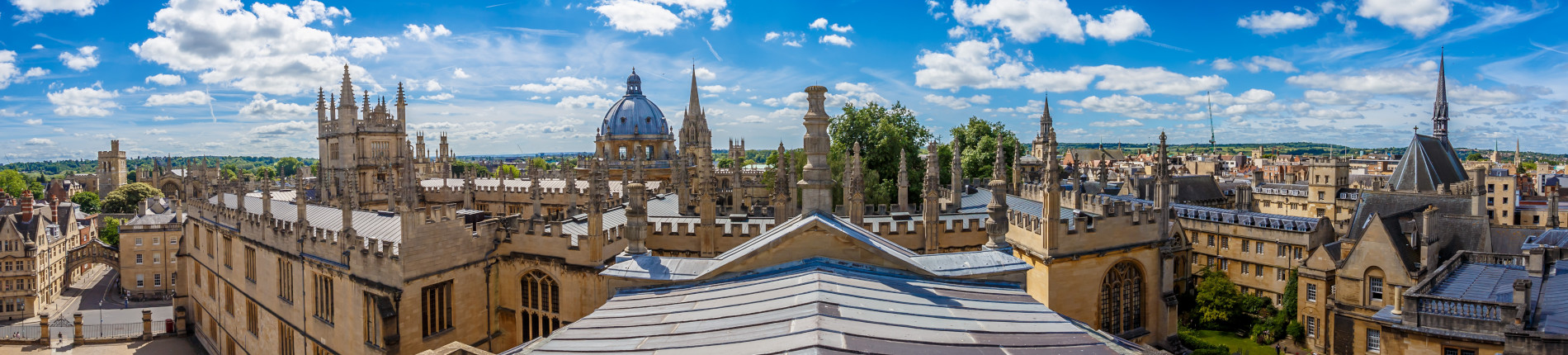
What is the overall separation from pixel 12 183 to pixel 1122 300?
13227 cm

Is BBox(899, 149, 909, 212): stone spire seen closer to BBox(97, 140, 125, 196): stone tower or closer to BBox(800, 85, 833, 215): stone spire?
BBox(800, 85, 833, 215): stone spire

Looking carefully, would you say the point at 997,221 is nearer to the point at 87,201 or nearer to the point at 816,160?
the point at 816,160

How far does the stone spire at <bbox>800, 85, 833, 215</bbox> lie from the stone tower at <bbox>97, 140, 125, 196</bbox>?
117m

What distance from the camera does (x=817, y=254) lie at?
38.7 ft

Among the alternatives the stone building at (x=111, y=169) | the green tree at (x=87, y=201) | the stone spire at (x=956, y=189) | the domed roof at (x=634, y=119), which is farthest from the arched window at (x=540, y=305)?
the stone building at (x=111, y=169)

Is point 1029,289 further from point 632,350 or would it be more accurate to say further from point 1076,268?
point 632,350

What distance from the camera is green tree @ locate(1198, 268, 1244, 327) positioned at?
40.4 meters

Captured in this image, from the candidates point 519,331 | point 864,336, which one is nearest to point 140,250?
point 519,331

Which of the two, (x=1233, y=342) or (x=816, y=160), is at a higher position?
(x=816, y=160)

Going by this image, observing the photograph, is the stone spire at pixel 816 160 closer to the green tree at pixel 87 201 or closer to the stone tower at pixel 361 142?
the stone tower at pixel 361 142

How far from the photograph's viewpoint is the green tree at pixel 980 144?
164 feet

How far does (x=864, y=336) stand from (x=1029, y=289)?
12163 millimetres

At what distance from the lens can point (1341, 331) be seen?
34938 mm

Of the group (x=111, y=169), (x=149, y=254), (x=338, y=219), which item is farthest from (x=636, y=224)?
(x=111, y=169)
